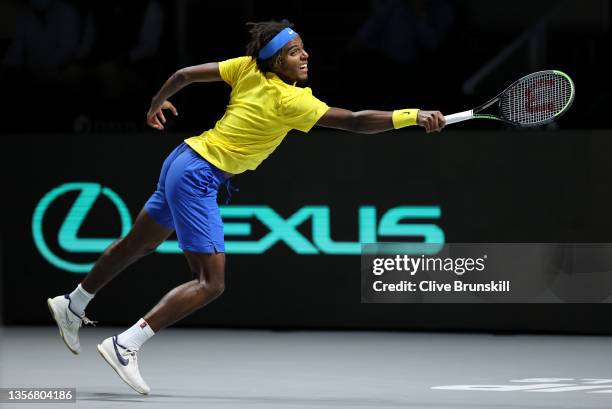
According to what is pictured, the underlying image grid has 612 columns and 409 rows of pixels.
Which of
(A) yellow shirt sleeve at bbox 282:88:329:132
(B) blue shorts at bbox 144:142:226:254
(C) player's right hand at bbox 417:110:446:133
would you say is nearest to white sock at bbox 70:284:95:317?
(B) blue shorts at bbox 144:142:226:254

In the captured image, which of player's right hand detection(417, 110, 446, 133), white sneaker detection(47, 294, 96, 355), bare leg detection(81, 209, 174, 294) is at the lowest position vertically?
white sneaker detection(47, 294, 96, 355)

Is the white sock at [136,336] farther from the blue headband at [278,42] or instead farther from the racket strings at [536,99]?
the racket strings at [536,99]

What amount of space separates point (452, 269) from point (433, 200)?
0.46 m

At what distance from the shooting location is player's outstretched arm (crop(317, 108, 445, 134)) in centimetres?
609

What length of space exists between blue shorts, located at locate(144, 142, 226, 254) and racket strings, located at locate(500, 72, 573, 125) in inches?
55.6

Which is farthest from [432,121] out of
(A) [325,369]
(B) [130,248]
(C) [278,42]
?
(A) [325,369]

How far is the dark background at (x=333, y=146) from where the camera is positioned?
882cm

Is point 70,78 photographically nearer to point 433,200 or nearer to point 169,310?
point 433,200

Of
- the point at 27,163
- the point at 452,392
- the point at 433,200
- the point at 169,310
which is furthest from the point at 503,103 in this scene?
the point at 27,163

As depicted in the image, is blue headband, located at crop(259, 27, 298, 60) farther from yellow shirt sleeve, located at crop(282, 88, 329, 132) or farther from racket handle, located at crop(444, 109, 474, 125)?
racket handle, located at crop(444, 109, 474, 125)

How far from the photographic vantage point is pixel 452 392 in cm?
670

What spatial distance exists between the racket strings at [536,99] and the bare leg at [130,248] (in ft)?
5.74

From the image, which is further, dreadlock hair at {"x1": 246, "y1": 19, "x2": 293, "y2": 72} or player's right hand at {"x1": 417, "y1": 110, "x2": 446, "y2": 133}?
dreadlock hair at {"x1": 246, "y1": 19, "x2": 293, "y2": 72}

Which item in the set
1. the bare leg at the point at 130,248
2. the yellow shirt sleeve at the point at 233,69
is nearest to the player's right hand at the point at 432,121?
the yellow shirt sleeve at the point at 233,69
